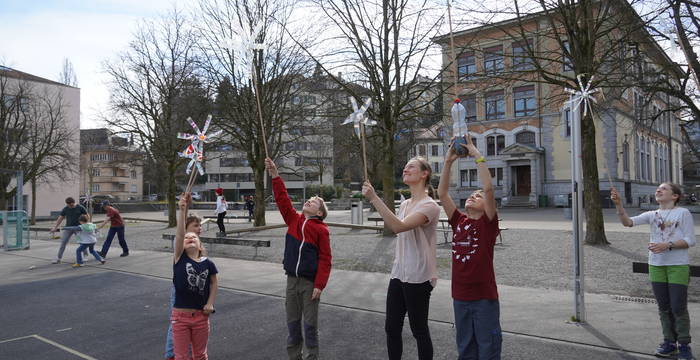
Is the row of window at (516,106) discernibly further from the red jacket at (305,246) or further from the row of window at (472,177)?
the red jacket at (305,246)

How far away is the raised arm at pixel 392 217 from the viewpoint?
3562 millimetres

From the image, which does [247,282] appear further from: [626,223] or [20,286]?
[626,223]

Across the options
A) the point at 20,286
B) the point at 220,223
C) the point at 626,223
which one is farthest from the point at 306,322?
the point at 220,223

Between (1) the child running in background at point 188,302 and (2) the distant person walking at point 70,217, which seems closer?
(1) the child running in background at point 188,302

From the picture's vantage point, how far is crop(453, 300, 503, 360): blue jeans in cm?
A: 354

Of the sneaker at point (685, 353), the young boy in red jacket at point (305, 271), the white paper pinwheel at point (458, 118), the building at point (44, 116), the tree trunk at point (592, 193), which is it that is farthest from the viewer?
the building at point (44, 116)

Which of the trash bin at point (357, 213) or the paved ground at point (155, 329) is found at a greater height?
the trash bin at point (357, 213)

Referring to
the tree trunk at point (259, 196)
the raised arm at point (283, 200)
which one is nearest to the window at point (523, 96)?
the tree trunk at point (259, 196)

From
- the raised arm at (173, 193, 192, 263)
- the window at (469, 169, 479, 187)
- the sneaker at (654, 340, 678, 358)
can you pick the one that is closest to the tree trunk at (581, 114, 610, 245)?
the sneaker at (654, 340, 678, 358)

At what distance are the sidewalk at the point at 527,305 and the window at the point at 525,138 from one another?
34986 mm

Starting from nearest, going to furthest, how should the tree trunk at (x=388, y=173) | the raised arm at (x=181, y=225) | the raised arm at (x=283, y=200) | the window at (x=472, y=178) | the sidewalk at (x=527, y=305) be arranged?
the raised arm at (x=181, y=225) < the raised arm at (x=283, y=200) < the sidewalk at (x=527, y=305) < the tree trunk at (x=388, y=173) < the window at (x=472, y=178)

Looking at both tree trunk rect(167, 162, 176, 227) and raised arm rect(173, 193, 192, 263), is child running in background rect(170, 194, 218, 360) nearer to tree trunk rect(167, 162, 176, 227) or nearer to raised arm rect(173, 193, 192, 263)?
raised arm rect(173, 193, 192, 263)

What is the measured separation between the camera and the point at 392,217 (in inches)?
140

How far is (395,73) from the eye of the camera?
16609 millimetres
